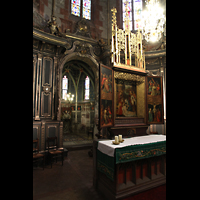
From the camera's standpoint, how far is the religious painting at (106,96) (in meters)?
4.46

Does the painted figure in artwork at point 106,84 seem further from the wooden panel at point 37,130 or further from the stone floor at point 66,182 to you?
the wooden panel at point 37,130

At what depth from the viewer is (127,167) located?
377 centimetres

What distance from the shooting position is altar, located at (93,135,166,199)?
3.48 m

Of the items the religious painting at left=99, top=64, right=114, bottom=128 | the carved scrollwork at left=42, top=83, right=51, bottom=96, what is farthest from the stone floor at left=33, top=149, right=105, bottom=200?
the carved scrollwork at left=42, top=83, right=51, bottom=96

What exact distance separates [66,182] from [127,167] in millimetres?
2083

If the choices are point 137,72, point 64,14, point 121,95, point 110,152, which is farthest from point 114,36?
point 64,14

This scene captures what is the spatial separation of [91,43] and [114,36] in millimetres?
4871

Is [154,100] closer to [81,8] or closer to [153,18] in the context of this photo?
[153,18]

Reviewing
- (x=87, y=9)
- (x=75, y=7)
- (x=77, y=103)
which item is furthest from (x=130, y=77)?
(x=77, y=103)

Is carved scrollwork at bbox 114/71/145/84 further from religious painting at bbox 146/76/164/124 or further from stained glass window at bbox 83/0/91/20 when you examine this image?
stained glass window at bbox 83/0/91/20

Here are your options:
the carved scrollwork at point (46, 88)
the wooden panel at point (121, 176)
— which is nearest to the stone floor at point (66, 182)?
the wooden panel at point (121, 176)

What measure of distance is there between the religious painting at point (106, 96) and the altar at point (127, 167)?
0.79 meters
